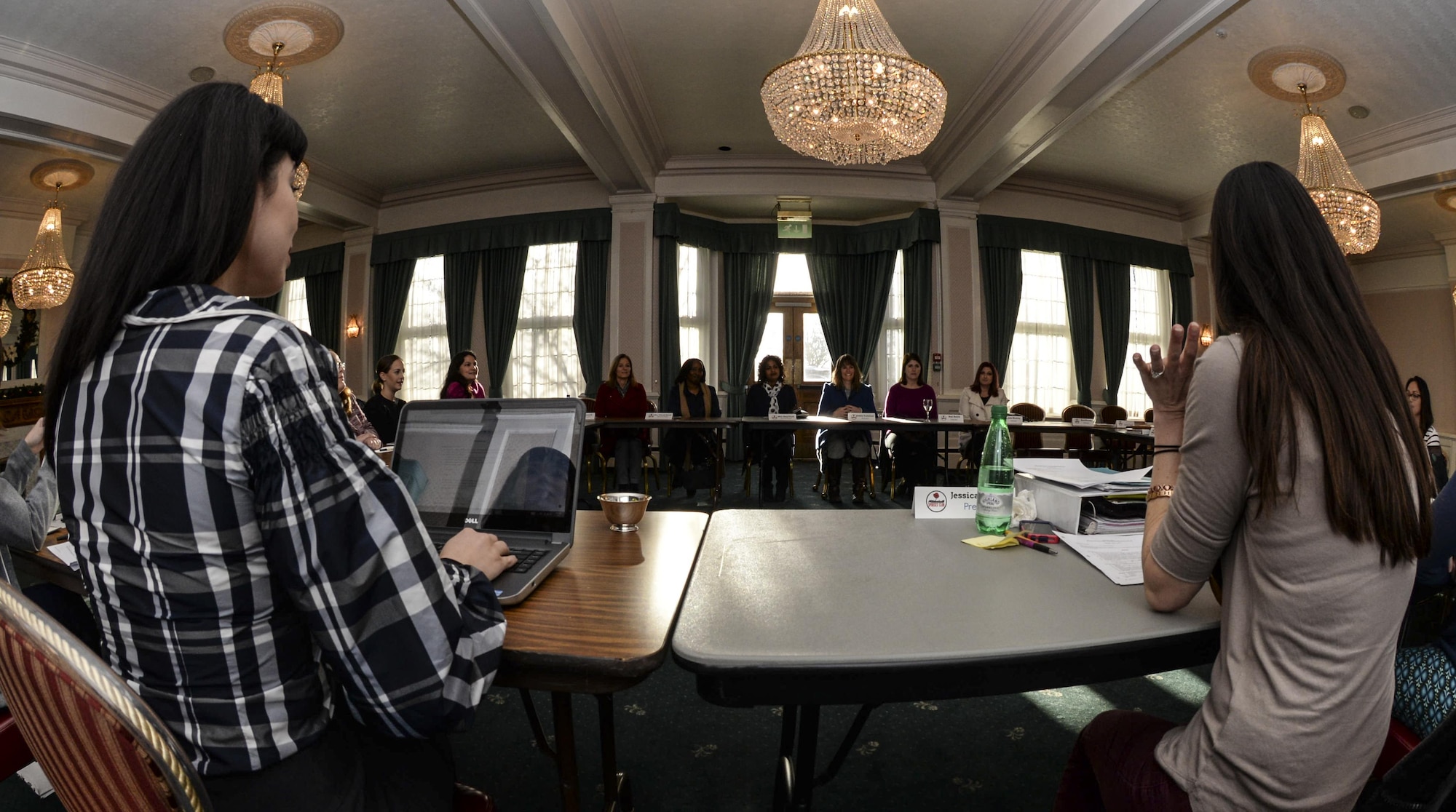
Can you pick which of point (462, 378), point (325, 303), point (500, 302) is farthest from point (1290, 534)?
point (325, 303)

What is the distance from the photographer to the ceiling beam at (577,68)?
3699 millimetres

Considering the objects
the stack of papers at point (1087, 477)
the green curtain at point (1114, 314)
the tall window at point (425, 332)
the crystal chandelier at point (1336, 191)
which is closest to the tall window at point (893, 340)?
the green curtain at point (1114, 314)

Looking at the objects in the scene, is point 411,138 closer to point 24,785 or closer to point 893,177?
point 893,177

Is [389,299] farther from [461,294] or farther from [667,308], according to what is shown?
[667,308]

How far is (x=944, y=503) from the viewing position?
1.46 m

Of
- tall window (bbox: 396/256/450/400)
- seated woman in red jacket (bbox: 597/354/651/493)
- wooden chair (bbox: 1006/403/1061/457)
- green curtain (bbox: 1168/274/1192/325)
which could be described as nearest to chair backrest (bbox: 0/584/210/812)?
seated woman in red jacket (bbox: 597/354/651/493)

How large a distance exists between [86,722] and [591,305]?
6.86 metres

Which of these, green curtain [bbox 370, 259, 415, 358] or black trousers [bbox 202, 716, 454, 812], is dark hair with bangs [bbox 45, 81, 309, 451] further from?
green curtain [bbox 370, 259, 415, 358]

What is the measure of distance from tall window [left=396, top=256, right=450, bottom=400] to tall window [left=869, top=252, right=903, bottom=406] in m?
4.88

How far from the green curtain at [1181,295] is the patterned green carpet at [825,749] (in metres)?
7.23

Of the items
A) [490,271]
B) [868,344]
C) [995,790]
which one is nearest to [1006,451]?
[995,790]

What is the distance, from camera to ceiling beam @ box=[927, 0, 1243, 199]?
371 centimetres

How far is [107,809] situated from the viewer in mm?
604

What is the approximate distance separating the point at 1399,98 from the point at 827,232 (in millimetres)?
4659
